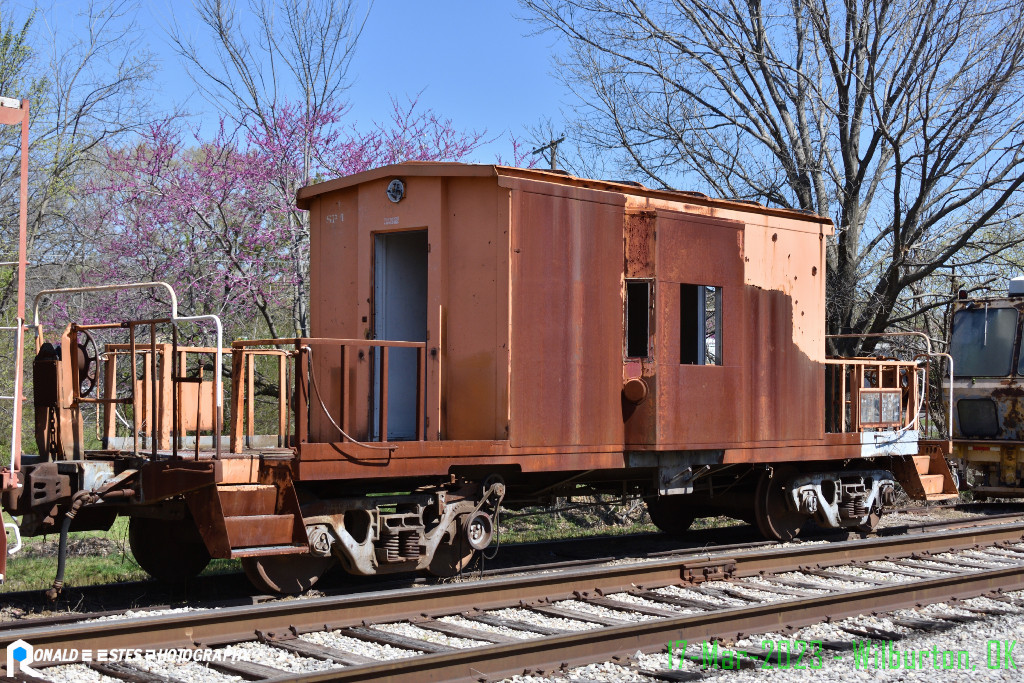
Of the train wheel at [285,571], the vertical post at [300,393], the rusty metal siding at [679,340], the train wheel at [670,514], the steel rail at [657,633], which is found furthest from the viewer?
the train wheel at [670,514]

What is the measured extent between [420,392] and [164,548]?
2540mm

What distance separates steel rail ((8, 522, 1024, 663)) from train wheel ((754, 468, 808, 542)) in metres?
1.43

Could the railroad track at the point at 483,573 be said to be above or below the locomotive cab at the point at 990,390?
below

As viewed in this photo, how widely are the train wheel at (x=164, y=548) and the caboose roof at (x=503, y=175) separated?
10.8 feet

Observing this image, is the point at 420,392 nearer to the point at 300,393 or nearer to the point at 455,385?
the point at 455,385

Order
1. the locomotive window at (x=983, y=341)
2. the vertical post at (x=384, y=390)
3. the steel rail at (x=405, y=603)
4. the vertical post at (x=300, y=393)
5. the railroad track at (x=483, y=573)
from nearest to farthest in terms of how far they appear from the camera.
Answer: the steel rail at (x=405, y=603)
the vertical post at (x=300, y=393)
the railroad track at (x=483, y=573)
the vertical post at (x=384, y=390)
the locomotive window at (x=983, y=341)

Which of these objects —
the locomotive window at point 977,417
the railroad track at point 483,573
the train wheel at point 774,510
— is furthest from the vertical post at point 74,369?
the locomotive window at point 977,417

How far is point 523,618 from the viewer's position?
7301 millimetres

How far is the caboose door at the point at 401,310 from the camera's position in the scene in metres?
9.31

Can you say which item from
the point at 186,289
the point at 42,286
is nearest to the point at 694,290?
the point at 186,289

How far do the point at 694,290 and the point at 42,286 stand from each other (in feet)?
55.2

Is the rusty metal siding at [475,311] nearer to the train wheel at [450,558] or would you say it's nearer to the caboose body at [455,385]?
the caboose body at [455,385]

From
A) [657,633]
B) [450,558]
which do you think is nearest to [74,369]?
[450,558]

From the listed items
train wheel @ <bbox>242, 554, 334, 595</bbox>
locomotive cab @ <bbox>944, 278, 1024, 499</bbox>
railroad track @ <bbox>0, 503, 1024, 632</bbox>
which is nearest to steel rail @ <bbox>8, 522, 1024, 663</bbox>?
train wheel @ <bbox>242, 554, 334, 595</bbox>
